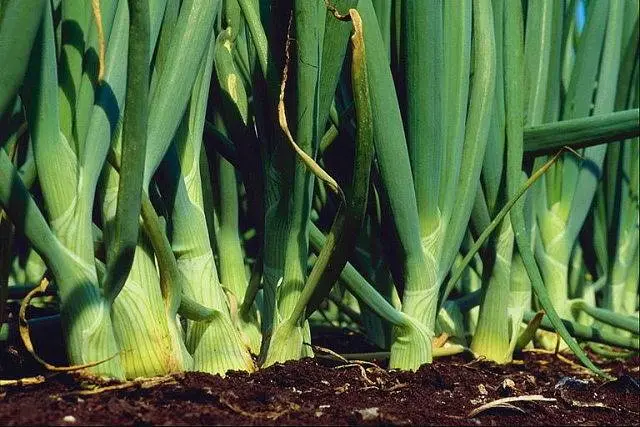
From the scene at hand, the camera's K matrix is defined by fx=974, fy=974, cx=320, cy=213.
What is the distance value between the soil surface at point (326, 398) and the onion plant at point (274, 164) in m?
0.05

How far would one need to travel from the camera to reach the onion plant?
0.96 metres

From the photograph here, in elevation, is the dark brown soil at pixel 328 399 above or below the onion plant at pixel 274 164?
below

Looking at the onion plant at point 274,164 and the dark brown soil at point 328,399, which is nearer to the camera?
the dark brown soil at point 328,399

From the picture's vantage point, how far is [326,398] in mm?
1014

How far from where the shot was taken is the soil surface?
863 mm

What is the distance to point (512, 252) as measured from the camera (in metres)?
1.57

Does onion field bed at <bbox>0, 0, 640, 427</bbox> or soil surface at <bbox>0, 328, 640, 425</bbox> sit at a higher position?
onion field bed at <bbox>0, 0, 640, 427</bbox>

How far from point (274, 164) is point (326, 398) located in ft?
0.98

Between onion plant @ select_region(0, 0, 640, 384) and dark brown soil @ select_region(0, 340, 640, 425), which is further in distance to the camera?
onion plant @ select_region(0, 0, 640, 384)

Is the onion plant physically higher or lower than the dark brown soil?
higher

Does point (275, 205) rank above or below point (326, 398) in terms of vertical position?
above

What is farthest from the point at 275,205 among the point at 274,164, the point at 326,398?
the point at 326,398

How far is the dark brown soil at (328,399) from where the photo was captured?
33.9 inches

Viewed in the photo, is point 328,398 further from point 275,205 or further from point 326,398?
point 275,205
